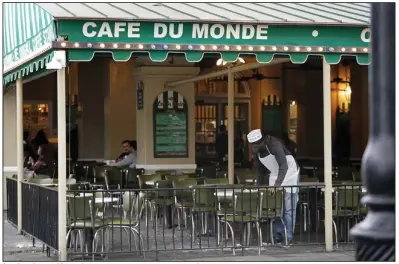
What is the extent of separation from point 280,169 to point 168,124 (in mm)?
6336

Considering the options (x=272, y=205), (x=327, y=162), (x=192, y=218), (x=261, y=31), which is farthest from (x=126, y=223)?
(x=261, y=31)

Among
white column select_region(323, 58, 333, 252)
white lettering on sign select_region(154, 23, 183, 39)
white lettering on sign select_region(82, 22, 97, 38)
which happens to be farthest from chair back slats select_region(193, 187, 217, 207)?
white lettering on sign select_region(82, 22, 97, 38)

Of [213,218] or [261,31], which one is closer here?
[261,31]

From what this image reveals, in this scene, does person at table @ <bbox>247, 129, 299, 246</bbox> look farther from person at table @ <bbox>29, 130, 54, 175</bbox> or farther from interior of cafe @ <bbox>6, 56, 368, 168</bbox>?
interior of cafe @ <bbox>6, 56, 368, 168</bbox>

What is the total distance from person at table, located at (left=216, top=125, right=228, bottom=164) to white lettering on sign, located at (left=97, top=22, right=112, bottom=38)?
11116mm

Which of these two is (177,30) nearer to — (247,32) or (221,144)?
(247,32)

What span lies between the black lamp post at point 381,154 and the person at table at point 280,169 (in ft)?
21.6

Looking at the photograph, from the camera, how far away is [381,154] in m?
4.77

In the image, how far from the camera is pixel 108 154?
20297mm

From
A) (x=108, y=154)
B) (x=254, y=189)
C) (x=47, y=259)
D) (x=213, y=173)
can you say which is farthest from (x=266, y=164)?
(x=108, y=154)

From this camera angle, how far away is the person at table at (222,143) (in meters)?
21.5

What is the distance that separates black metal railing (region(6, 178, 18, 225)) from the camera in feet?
46.5

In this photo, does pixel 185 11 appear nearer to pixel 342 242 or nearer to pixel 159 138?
pixel 342 242

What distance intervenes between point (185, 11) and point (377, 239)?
717 centimetres
